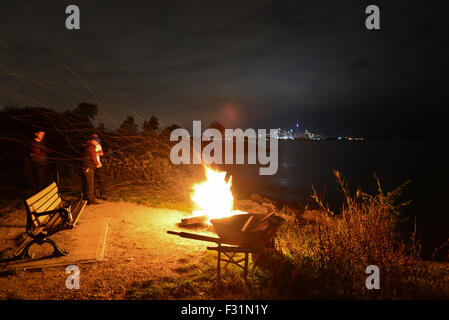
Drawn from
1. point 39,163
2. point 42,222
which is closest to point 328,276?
point 42,222

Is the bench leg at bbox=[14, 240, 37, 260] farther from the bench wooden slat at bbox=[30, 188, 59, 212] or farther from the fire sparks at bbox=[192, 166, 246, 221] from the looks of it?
the fire sparks at bbox=[192, 166, 246, 221]

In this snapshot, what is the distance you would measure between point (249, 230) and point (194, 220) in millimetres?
2991

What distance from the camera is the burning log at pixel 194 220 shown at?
21.7ft

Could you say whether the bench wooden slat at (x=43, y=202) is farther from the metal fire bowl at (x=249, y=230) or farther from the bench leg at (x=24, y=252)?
the metal fire bowl at (x=249, y=230)

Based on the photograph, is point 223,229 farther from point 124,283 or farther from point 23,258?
point 23,258

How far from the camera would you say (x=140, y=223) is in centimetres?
684

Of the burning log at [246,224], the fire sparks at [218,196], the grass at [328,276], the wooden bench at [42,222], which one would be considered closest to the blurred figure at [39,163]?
the wooden bench at [42,222]

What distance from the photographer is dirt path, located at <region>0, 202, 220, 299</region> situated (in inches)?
147

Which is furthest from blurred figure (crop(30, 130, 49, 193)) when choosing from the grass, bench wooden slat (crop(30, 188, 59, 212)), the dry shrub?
the dry shrub

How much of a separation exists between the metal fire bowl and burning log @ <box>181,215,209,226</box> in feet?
8.23

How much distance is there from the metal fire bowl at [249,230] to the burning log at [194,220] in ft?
8.23

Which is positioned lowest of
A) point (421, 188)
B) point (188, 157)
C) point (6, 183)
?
point (421, 188)
